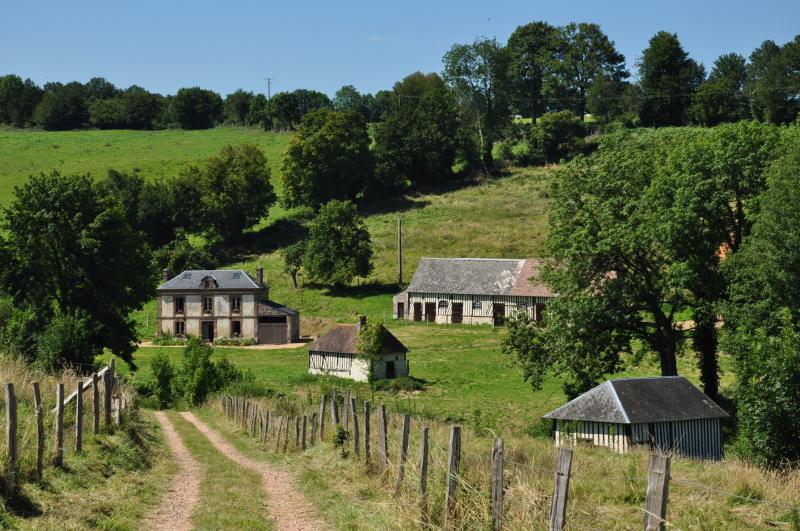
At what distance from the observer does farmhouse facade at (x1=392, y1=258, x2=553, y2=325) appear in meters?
64.5

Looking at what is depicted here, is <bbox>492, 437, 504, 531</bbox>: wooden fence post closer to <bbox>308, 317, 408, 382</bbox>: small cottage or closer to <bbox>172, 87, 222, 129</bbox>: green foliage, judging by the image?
<bbox>308, 317, 408, 382</bbox>: small cottage

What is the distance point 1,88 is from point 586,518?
146766mm

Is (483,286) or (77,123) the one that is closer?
(483,286)

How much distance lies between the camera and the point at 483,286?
66.0 m

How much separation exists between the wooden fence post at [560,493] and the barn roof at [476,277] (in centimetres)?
5451

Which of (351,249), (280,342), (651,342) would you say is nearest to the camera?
(651,342)

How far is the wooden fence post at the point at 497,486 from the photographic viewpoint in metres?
10.8

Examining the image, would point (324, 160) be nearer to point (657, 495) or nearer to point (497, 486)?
point (497, 486)

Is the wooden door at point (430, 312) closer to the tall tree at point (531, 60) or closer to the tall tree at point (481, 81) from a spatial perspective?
the tall tree at point (481, 81)

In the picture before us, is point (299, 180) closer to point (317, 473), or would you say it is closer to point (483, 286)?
point (483, 286)

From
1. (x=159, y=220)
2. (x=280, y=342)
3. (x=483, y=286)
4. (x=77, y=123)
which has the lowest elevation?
(x=280, y=342)

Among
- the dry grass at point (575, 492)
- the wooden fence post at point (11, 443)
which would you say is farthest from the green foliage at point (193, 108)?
the wooden fence post at point (11, 443)

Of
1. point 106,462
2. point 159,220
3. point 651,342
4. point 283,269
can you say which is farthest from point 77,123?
point 106,462

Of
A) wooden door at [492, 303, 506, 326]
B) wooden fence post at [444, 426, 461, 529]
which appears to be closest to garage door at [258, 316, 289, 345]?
wooden door at [492, 303, 506, 326]
